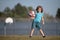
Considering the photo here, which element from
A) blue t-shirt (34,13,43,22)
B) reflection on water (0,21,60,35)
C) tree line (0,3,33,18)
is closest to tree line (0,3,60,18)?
tree line (0,3,33,18)

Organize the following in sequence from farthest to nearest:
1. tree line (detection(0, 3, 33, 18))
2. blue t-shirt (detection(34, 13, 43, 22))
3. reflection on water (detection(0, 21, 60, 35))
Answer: reflection on water (detection(0, 21, 60, 35))
tree line (detection(0, 3, 33, 18))
blue t-shirt (detection(34, 13, 43, 22))

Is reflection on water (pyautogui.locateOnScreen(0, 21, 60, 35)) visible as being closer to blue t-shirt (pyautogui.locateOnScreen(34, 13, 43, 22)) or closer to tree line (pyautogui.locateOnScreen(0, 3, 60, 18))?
tree line (pyautogui.locateOnScreen(0, 3, 60, 18))

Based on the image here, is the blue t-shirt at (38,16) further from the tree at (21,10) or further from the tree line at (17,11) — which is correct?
the tree at (21,10)

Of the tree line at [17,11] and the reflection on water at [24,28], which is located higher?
the tree line at [17,11]

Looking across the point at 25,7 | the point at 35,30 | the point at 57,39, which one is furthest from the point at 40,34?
the point at 25,7

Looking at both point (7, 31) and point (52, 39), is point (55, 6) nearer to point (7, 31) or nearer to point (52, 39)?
point (52, 39)

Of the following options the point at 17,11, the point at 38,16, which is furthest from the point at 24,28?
the point at 38,16

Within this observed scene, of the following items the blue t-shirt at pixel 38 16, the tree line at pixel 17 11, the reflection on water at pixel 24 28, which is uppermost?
the tree line at pixel 17 11

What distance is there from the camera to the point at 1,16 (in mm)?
3863

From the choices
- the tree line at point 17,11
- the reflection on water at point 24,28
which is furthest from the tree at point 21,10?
the reflection on water at point 24,28

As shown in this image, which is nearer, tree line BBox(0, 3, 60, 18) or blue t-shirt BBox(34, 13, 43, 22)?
blue t-shirt BBox(34, 13, 43, 22)

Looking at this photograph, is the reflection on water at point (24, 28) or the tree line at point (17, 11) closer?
the tree line at point (17, 11)

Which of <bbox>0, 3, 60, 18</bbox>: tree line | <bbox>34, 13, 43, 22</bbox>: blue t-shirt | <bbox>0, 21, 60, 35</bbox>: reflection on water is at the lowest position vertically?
<bbox>0, 21, 60, 35</bbox>: reflection on water

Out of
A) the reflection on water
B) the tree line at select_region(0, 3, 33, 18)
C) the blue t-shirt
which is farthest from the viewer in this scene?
the reflection on water
